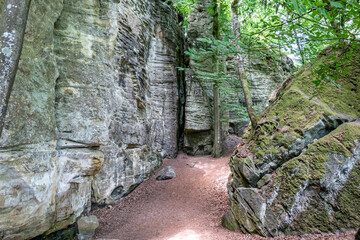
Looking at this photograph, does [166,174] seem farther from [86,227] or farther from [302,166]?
[302,166]

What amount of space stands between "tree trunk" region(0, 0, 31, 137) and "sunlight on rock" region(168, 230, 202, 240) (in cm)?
411

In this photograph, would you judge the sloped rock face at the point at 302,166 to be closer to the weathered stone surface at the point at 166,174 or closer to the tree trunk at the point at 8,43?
the weathered stone surface at the point at 166,174

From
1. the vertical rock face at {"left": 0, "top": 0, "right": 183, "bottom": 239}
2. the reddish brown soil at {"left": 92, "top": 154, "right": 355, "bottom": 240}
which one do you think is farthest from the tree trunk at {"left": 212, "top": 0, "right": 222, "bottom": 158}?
the vertical rock face at {"left": 0, "top": 0, "right": 183, "bottom": 239}

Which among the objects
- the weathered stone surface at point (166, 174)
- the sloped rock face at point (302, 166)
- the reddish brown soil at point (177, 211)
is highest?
the sloped rock face at point (302, 166)

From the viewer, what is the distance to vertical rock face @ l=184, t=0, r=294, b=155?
39.0ft

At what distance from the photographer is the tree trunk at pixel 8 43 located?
2707 mm

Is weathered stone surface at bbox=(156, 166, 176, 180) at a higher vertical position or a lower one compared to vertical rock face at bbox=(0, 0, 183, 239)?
lower

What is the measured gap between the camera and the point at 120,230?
5.61 meters

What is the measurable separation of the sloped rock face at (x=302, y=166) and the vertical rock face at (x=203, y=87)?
6365 mm

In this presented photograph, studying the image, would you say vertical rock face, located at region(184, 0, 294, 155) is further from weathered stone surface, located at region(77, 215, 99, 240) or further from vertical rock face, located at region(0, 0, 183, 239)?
weathered stone surface, located at region(77, 215, 99, 240)

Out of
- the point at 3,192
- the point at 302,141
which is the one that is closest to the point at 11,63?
the point at 3,192

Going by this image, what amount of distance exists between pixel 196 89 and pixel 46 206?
966cm

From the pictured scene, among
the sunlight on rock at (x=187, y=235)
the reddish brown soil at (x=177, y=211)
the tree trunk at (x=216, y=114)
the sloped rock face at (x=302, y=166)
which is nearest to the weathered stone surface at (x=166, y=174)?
the reddish brown soil at (x=177, y=211)

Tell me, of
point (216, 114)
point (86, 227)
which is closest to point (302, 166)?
point (86, 227)
